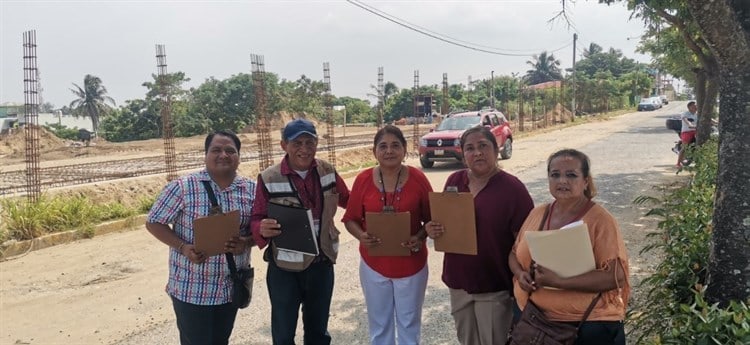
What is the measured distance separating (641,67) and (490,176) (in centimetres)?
9568

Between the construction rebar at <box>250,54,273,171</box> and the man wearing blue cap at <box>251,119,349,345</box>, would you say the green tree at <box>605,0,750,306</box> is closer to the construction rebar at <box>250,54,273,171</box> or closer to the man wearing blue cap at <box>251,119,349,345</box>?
the man wearing blue cap at <box>251,119,349,345</box>

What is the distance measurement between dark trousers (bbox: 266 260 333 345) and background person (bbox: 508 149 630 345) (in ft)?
3.82

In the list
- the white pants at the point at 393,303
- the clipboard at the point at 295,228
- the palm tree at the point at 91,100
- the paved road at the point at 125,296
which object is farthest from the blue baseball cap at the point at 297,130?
the palm tree at the point at 91,100

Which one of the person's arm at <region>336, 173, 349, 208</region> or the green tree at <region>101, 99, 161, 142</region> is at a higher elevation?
the green tree at <region>101, 99, 161, 142</region>

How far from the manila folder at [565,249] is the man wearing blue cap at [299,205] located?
1252 mm

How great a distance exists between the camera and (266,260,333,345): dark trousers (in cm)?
295

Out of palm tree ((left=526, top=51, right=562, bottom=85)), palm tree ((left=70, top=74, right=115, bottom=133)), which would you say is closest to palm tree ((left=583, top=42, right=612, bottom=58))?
palm tree ((left=526, top=51, right=562, bottom=85))

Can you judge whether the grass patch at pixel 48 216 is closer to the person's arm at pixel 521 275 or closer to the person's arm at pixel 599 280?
the person's arm at pixel 521 275

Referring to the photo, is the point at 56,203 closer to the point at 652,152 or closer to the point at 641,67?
the point at 652,152

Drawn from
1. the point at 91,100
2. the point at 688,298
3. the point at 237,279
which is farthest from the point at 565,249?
the point at 91,100

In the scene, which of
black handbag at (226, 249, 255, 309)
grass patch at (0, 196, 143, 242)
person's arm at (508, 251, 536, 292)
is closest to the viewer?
person's arm at (508, 251, 536, 292)

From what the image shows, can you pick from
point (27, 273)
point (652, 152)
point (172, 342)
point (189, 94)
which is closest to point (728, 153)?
point (172, 342)

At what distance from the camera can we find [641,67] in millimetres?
86312

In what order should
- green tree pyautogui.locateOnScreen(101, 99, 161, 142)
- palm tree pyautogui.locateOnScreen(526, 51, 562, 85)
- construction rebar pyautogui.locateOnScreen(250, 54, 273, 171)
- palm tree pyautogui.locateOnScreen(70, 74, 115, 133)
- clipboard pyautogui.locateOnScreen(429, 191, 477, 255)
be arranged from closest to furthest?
clipboard pyautogui.locateOnScreen(429, 191, 477, 255)
construction rebar pyautogui.locateOnScreen(250, 54, 273, 171)
green tree pyautogui.locateOnScreen(101, 99, 161, 142)
palm tree pyautogui.locateOnScreen(70, 74, 115, 133)
palm tree pyautogui.locateOnScreen(526, 51, 562, 85)
